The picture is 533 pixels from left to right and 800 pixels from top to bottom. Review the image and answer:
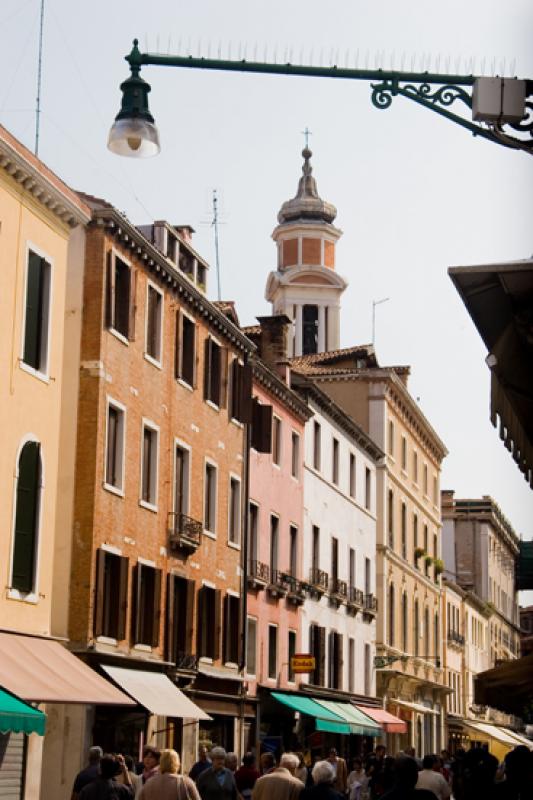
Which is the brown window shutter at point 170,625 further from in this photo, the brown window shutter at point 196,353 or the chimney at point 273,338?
the chimney at point 273,338

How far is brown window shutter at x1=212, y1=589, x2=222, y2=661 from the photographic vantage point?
34.9 meters

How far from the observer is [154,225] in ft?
109

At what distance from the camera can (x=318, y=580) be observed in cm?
4478

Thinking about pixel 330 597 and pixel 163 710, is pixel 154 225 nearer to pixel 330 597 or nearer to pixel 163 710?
pixel 163 710

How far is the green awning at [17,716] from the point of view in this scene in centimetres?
1998

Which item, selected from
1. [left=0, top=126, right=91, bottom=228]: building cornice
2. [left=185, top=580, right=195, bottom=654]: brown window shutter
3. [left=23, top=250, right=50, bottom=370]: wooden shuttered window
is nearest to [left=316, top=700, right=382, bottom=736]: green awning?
[left=185, top=580, right=195, bottom=654]: brown window shutter

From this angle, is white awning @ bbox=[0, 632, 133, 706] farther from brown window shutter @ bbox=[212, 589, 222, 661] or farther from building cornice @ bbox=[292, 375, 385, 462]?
building cornice @ bbox=[292, 375, 385, 462]

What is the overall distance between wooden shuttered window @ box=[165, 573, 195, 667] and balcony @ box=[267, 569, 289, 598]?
657cm

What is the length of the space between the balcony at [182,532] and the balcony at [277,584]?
6.87m

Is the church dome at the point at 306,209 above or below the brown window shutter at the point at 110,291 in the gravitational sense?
above

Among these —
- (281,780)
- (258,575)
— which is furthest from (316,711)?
(281,780)

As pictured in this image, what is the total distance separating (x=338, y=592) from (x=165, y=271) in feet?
58.7

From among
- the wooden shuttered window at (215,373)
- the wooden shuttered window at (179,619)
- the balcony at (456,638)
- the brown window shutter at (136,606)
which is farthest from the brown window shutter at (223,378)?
the balcony at (456,638)

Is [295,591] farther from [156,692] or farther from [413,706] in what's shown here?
[413,706]
